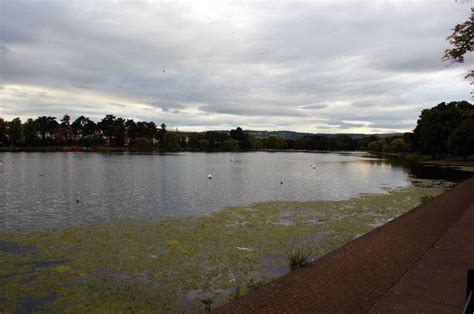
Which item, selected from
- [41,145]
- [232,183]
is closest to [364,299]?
[232,183]

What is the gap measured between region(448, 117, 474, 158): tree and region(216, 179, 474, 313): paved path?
6247cm

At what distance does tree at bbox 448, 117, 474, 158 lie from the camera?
65.1 meters

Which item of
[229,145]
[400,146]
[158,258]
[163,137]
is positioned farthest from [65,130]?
[158,258]

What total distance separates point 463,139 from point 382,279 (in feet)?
232

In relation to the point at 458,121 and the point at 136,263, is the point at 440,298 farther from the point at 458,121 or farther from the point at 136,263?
the point at 458,121

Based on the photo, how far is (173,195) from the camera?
29016 mm

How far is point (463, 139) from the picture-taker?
6712 cm

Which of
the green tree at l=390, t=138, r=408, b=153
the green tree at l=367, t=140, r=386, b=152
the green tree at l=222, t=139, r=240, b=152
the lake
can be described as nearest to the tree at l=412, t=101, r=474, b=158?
the green tree at l=390, t=138, r=408, b=153

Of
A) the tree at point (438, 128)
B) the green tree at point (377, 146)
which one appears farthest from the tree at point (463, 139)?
the green tree at point (377, 146)

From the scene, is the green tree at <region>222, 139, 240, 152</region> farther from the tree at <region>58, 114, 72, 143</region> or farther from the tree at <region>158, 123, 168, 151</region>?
the tree at <region>58, 114, 72, 143</region>

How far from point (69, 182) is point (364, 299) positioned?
113ft

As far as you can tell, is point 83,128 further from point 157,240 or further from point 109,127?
point 157,240

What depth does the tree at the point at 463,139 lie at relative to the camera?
214 feet

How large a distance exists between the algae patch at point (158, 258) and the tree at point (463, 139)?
5489 cm
